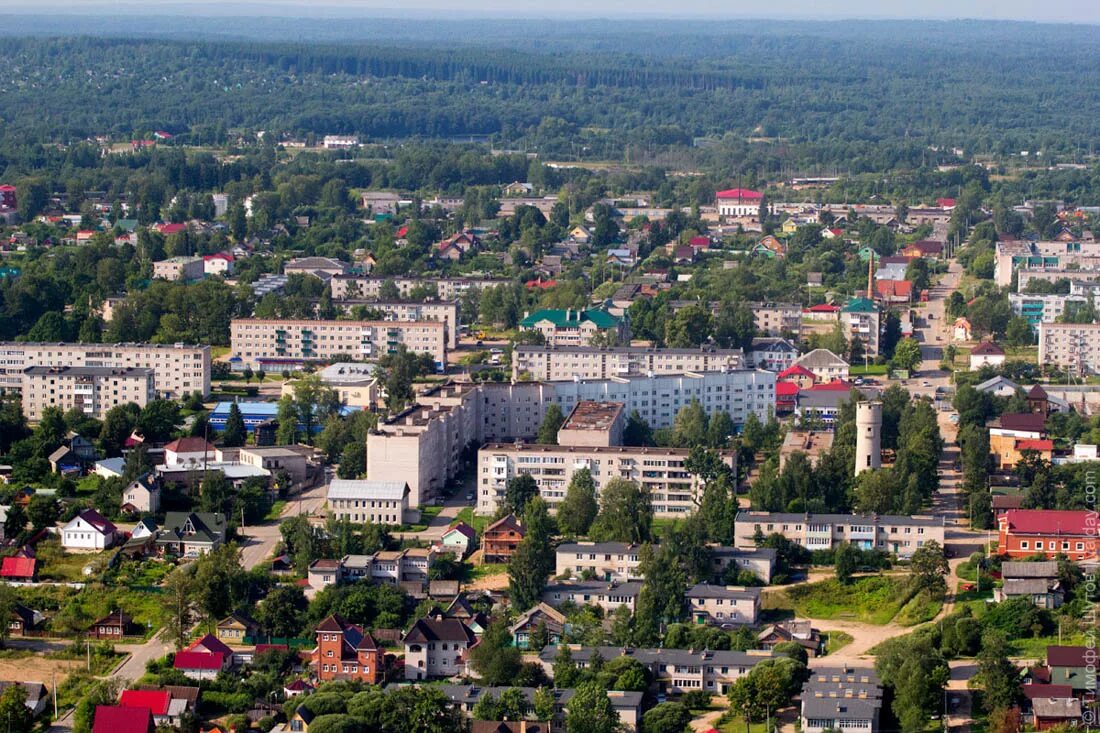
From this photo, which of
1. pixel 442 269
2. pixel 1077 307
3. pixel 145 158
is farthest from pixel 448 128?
pixel 1077 307

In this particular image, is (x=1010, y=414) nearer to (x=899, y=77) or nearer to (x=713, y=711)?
(x=713, y=711)

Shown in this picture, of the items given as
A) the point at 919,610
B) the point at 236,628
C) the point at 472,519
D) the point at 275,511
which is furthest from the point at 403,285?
the point at 919,610

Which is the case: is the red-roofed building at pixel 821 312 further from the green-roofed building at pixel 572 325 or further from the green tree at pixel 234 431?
the green tree at pixel 234 431

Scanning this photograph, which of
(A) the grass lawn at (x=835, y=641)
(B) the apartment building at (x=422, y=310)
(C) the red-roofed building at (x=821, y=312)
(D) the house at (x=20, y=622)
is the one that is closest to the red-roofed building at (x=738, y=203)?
(C) the red-roofed building at (x=821, y=312)

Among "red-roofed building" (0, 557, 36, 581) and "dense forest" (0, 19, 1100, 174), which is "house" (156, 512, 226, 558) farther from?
"dense forest" (0, 19, 1100, 174)

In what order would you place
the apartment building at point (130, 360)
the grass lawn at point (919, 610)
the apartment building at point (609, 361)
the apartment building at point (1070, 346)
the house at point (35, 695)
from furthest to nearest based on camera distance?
the apartment building at point (1070, 346) < the apartment building at point (130, 360) < the apartment building at point (609, 361) < the grass lawn at point (919, 610) < the house at point (35, 695)
